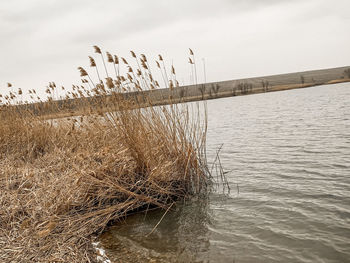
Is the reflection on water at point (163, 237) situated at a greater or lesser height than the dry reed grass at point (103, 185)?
lesser

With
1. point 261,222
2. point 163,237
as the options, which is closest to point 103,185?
point 163,237

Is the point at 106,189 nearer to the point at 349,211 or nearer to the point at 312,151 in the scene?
the point at 349,211

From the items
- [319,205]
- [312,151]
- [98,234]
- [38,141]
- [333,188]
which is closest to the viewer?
[98,234]

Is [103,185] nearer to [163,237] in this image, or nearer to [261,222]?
[163,237]

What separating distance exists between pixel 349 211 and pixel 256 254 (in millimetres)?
1472

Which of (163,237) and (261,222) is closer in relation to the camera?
(163,237)

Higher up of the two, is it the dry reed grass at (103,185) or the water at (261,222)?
the dry reed grass at (103,185)

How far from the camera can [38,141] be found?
7125 millimetres

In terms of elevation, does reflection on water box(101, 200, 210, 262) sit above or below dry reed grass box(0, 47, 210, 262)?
below

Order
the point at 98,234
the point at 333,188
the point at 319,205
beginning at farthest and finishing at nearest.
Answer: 1. the point at 333,188
2. the point at 319,205
3. the point at 98,234

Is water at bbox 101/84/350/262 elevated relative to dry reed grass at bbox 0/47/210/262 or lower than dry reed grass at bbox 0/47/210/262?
lower

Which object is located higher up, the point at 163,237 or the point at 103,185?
the point at 103,185

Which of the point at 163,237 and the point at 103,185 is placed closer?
the point at 163,237

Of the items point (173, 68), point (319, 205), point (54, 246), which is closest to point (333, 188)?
point (319, 205)
